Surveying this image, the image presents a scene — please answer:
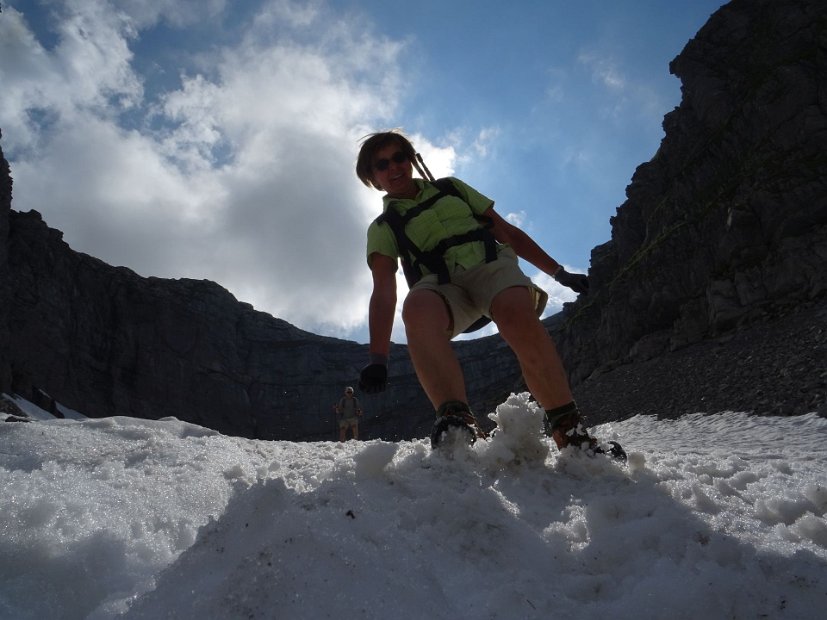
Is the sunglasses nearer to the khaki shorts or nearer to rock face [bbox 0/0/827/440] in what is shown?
the khaki shorts

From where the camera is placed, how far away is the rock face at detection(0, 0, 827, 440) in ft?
76.0

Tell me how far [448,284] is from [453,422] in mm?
1083

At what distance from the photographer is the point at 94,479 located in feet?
7.21

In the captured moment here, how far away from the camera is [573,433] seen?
8.85 feet

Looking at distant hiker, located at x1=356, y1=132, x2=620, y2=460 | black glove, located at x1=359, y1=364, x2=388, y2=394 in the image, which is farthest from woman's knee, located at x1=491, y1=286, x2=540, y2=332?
black glove, located at x1=359, y1=364, x2=388, y2=394

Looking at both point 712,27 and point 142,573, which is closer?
point 142,573

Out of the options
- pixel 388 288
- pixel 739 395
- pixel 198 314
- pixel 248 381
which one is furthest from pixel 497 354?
pixel 388 288

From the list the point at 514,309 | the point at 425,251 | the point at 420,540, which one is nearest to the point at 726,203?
the point at 425,251

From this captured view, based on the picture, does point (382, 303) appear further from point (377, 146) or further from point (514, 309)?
point (377, 146)

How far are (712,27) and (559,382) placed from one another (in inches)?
2266

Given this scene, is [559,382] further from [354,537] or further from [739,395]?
[739,395]

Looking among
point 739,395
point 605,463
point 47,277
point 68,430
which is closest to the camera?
point 605,463

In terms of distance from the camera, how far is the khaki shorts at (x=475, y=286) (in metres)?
3.31

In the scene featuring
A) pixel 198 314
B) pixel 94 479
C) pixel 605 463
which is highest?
pixel 198 314
